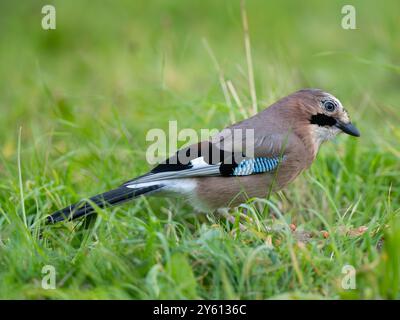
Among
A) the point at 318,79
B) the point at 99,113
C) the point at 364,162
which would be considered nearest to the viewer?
the point at 364,162

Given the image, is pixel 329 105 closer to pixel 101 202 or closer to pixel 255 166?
pixel 255 166

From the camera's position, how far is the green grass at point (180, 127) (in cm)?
345

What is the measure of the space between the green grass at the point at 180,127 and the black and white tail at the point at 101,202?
0.08 m

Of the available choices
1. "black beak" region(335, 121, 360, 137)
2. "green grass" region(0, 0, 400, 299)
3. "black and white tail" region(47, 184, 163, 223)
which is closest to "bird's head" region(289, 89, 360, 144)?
"black beak" region(335, 121, 360, 137)

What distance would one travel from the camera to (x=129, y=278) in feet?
11.2

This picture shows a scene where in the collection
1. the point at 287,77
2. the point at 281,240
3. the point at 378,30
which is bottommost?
the point at 281,240

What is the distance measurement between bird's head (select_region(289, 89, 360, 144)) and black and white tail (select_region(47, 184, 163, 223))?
1088 mm

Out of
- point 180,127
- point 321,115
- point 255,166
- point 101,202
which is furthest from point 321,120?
point 101,202

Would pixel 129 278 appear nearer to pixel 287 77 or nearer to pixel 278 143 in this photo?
pixel 278 143


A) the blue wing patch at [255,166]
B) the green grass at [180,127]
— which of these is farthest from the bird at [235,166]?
the green grass at [180,127]

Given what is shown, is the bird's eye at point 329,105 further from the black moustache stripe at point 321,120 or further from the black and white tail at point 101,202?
the black and white tail at point 101,202
